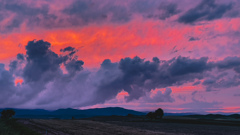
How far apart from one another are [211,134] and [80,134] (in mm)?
39842

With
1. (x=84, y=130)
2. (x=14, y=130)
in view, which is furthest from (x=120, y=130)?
(x=14, y=130)

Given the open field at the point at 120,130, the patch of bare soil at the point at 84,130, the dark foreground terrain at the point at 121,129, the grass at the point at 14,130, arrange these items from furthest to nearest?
the dark foreground terrain at the point at 121,129
the open field at the point at 120,130
the patch of bare soil at the point at 84,130
the grass at the point at 14,130

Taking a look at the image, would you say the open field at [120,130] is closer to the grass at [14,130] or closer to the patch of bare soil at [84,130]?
the patch of bare soil at [84,130]

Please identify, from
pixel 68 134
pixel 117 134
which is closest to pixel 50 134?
pixel 68 134

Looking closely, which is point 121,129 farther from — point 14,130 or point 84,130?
point 14,130

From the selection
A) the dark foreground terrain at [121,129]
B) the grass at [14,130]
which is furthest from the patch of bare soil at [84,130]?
the grass at [14,130]

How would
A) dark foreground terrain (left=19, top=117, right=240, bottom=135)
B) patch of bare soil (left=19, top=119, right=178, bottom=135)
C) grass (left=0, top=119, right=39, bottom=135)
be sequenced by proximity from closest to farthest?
grass (left=0, top=119, right=39, bottom=135) → patch of bare soil (left=19, top=119, right=178, bottom=135) → dark foreground terrain (left=19, top=117, right=240, bottom=135)

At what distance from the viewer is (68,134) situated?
2253 inches

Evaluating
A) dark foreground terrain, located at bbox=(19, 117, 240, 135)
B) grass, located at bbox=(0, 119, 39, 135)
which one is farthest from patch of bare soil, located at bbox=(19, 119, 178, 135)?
grass, located at bbox=(0, 119, 39, 135)

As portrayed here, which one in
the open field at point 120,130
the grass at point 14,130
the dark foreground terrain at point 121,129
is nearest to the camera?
the grass at point 14,130

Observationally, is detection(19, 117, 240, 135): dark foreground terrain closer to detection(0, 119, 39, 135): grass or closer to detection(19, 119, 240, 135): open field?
detection(19, 119, 240, 135): open field

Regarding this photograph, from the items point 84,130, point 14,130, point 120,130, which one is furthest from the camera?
point 120,130

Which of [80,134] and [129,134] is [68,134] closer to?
[80,134]

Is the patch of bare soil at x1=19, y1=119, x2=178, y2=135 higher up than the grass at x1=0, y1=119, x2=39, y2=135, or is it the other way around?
the grass at x1=0, y1=119, x2=39, y2=135
